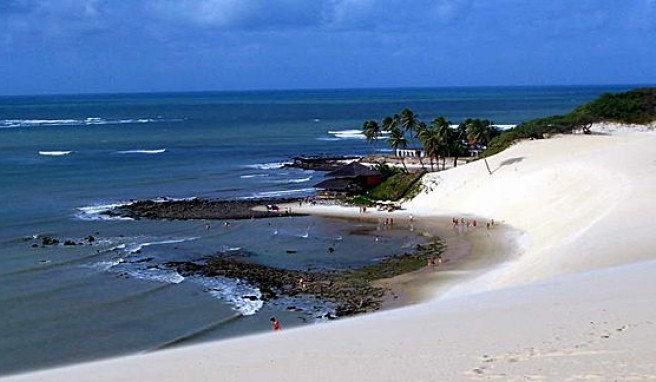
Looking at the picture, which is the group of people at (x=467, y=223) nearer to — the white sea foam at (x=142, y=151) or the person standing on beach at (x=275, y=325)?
the person standing on beach at (x=275, y=325)

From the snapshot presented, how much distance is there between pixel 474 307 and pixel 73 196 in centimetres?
4569

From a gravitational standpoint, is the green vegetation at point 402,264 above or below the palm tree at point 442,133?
below

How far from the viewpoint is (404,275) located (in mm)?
34094

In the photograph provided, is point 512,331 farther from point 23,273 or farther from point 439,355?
point 23,273

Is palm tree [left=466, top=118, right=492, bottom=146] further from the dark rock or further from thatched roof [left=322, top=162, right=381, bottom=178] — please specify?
the dark rock

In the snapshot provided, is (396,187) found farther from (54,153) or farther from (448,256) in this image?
(54,153)

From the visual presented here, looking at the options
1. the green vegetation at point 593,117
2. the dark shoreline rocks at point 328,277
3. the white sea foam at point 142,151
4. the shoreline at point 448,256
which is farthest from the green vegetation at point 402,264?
the white sea foam at point 142,151

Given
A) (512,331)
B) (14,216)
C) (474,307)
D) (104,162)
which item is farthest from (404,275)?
(104,162)

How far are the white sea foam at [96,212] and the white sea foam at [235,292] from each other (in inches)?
743

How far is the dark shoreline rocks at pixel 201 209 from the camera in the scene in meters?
52.0

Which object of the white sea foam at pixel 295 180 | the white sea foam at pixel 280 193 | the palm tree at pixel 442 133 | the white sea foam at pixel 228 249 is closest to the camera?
the white sea foam at pixel 228 249

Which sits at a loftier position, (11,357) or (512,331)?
(512,331)

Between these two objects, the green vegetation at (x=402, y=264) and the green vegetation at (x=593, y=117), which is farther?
the green vegetation at (x=593, y=117)

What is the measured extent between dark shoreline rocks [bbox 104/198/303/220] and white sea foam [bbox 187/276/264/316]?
1681cm
